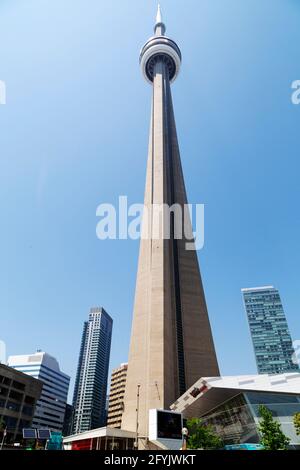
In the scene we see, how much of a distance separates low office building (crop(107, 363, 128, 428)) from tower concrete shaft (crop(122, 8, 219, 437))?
50.3m

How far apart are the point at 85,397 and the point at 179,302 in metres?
140

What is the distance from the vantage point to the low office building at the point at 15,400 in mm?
53031

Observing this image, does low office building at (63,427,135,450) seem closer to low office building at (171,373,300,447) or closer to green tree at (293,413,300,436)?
low office building at (171,373,300,447)

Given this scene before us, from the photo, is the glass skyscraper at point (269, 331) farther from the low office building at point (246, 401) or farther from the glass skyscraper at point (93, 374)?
the low office building at point (246, 401)

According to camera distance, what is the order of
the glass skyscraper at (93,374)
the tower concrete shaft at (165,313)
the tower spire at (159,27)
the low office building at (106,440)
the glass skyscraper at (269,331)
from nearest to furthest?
the low office building at (106,440) → the tower concrete shaft at (165,313) → the tower spire at (159,27) → the glass skyscraper at (269,331) → the glass skyscraper at (93,374)

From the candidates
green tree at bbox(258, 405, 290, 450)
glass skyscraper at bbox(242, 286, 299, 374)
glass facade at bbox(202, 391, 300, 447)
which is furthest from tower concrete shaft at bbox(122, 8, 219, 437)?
glass skyscraper at bbox(242, 286, 299, 374)

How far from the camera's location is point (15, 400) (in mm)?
56500

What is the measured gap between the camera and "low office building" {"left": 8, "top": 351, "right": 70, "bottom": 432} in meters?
114

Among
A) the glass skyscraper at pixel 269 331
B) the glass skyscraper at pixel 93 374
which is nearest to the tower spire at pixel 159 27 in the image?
the glass skyscraper at pixel 269 331

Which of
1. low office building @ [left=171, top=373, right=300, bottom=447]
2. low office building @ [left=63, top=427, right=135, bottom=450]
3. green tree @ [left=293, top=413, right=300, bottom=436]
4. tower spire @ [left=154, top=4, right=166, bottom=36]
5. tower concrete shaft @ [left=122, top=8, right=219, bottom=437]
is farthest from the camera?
tower spire @ [left=154, top=4, right=166, bottom=36]

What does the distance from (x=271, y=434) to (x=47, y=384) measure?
388 feet

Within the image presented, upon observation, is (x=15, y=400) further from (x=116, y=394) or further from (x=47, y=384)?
(x=47, y=384)

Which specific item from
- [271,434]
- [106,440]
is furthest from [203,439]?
[106,440]

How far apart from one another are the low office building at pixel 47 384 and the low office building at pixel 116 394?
3268 centimetres
